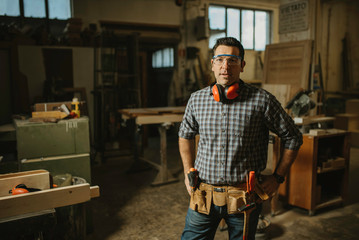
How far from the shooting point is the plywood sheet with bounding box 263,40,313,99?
3.98 m

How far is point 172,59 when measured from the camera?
7.14m

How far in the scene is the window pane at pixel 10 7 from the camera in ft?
18.1

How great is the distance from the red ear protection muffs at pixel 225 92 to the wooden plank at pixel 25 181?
1156 millimetres

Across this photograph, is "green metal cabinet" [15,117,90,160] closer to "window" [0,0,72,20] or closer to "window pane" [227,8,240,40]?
"window" [0,0,72,20]

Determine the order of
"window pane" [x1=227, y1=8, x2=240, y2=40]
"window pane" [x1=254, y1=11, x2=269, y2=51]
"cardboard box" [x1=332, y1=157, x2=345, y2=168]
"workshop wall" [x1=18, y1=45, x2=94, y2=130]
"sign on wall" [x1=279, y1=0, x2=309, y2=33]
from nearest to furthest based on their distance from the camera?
"cardboard box" [x1=332, y1=157, x2=345, y2=168], "sign on wall" [x1=279, y1=0, x2=309, y2=33], "workshop wall" [x1=18, y1=45, x2=94, y2=130], "window pane" [x1=227, y1=8, x2=240, y2=40], "window pane" [x1=254, y1=11, x2=269, y2=51]

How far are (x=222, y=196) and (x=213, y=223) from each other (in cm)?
20

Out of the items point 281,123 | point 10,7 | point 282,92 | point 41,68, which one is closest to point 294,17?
point 282,92

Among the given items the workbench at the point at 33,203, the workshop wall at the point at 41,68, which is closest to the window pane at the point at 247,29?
A: the workshop wall at the point at 41,68

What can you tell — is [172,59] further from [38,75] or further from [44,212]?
[44,212]

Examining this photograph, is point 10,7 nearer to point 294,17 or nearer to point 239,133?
point 294,17

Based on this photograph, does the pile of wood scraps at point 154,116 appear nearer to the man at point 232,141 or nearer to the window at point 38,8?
the man at point 232,141

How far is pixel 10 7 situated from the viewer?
18.3 feet

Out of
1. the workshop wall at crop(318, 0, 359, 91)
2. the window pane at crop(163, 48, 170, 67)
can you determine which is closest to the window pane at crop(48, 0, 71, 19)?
the window pane at crop(163, 48, 170, 67)

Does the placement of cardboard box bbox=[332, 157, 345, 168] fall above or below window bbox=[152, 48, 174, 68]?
below
